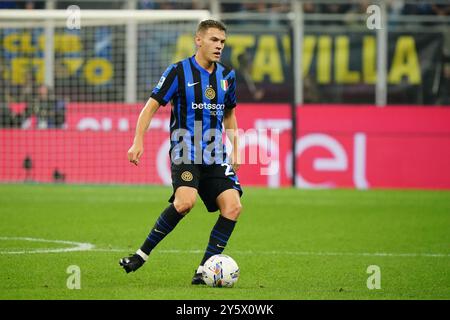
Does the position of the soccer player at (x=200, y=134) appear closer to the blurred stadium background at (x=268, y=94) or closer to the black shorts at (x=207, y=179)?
the black shorts at (x=207, y=179)

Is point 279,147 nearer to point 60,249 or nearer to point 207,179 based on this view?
point 60,249

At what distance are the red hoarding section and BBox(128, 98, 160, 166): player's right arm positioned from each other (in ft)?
36.7

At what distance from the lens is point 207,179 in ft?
28.2

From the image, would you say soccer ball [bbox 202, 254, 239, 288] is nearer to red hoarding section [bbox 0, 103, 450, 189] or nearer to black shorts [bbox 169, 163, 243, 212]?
black shorts [bbox 169, 163, 243, 212]

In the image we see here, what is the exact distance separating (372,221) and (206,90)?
6.36 m

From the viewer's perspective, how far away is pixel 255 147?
19.6 metres

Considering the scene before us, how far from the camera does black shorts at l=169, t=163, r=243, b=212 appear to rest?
8.44 meters

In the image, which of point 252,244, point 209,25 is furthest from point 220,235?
point 252,244

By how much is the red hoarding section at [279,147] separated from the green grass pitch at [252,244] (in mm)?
787

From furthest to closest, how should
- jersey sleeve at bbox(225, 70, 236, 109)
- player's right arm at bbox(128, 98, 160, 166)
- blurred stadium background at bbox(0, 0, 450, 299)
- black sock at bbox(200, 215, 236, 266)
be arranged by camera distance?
blurred stadium background at bbox(0, 0, 450, 299) → jersey sleeve at bbox(225, 70, 236, 109) → black sock at bbox(200, 215, 236, 266) → player's right arm at bbox(128, 98, 160, 166)

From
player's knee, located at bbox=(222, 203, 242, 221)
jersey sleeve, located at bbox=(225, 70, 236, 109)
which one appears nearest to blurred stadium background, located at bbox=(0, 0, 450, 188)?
jersey sleeve, located at bbox=(225, 70, 236, 109)
